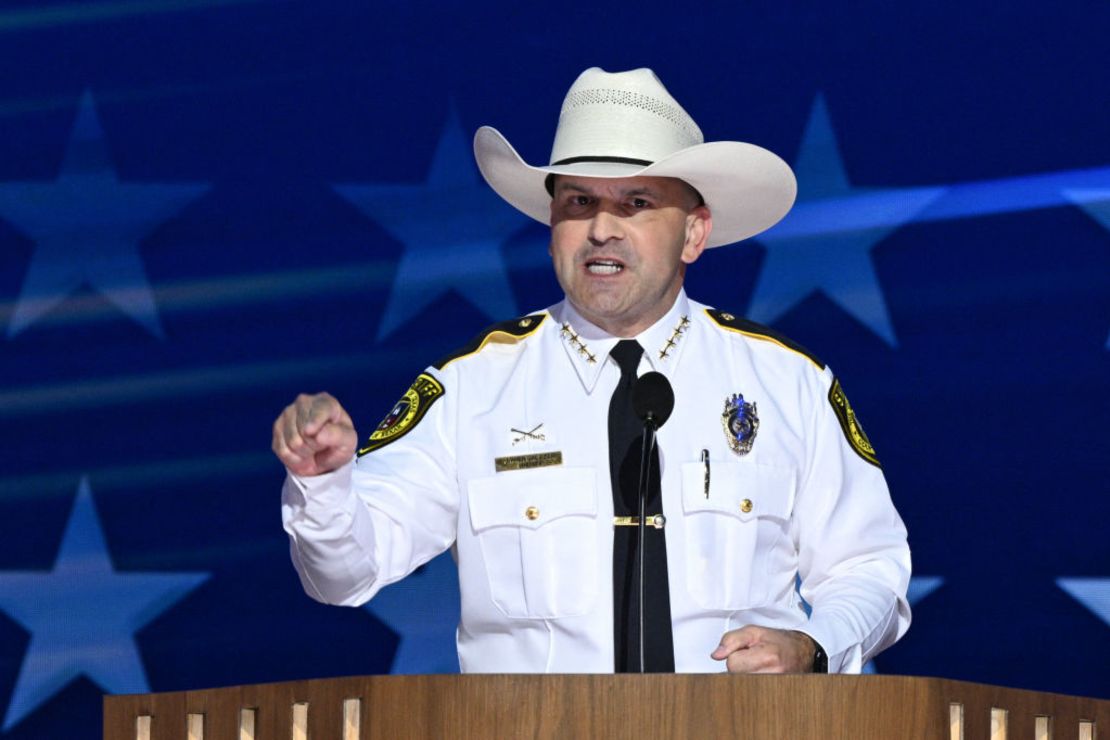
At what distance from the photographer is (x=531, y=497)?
124 inches

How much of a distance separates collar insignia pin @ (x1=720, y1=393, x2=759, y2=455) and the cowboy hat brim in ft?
1.20

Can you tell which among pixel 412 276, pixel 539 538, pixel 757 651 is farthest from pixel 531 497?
pixel 412 276

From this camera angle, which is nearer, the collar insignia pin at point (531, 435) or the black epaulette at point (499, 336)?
the collar insignia pin at point (531, 435)

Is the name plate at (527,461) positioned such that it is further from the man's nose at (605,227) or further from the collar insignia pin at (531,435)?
the man's nose at (605,227)

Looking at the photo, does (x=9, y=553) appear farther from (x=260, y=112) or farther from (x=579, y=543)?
(x=579, y=543)

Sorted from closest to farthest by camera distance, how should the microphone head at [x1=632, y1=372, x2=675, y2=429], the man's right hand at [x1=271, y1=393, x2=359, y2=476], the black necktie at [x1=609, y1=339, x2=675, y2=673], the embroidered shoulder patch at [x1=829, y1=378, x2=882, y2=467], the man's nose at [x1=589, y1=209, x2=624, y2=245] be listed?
the man's right hand at [x1=271, y1=393, x2=359, y2=476] < the microphone head at [x1=632, y1=372, x2=675, y2=429] < the black necktie at [x1=609, y1=339, x2=675, y2=673] < the man's nose at [x1=589, y1=209, x2=624, y2=245] < the embroidered shoulder patch at [x1=829, y1=378, x2=882, y2=467]

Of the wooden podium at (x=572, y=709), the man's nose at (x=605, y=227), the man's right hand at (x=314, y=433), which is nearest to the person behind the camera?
the wooden podium at (x=572, y=709)

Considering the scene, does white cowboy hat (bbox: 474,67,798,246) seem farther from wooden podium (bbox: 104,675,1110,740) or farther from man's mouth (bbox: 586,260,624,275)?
wooden podium (bbox: 104,675,1110,740)

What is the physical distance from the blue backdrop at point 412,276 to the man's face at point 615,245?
0.75 metres

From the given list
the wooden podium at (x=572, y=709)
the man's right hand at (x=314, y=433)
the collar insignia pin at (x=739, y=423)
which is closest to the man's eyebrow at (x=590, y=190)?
the collar insignia pin at (x=739, y=423)

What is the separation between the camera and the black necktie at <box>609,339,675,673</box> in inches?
121

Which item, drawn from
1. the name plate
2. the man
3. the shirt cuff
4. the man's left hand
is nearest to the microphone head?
the man's left hand

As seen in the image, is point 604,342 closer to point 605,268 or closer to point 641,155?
point 605,268

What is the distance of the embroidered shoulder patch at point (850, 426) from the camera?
3.32 metres
